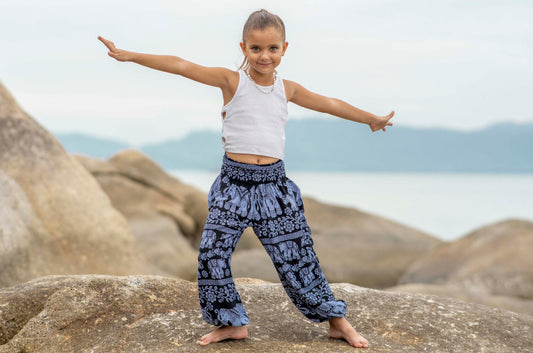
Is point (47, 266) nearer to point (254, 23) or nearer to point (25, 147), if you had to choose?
point (25, 147)

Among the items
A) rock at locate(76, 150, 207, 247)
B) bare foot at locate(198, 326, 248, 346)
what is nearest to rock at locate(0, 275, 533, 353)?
bare foot at locate(198, 326, 248, 346)

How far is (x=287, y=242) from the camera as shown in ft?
12.2

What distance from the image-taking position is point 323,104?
158 inches

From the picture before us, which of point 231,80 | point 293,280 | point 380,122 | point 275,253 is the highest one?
point 231,80

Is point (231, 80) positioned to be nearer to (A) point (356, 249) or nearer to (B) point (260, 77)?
(B) point (260, 77)

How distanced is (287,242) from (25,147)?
438 cm

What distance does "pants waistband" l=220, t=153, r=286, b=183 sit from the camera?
371cm

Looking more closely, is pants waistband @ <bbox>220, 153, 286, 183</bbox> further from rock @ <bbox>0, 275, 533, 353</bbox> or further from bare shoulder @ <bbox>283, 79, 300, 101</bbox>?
rock @ <bbox>0, 275, 533, 353</bbox>

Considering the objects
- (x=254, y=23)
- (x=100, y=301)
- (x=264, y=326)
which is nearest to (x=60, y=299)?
(x=100, y=301)

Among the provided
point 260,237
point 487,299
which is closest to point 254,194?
point 260,237

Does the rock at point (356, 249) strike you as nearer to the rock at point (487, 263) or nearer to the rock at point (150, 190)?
the rock at point (487, 263)

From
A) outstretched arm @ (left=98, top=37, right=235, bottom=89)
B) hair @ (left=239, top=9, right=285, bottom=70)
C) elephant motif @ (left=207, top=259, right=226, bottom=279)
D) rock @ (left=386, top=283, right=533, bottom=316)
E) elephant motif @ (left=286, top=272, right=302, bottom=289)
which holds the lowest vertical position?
rock @ (left=386, top=283, right=533, bottom=316)

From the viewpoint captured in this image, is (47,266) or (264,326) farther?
(47,266)

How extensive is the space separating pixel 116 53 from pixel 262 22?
2.67 feet
